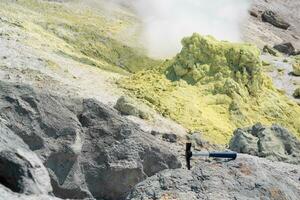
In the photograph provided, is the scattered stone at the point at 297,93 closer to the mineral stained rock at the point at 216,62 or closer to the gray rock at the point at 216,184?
the mineral stained rock at the point at 216,62

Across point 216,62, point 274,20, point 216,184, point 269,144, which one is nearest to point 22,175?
point 216,184

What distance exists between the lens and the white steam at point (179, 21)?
39.2m

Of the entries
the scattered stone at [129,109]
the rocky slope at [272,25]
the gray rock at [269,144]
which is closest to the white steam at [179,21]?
the rocky slope at [272,25]

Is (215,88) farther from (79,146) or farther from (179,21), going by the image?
(179,21)

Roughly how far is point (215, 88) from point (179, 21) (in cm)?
1890

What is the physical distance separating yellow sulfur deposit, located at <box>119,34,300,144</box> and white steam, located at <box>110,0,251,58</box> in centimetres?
825

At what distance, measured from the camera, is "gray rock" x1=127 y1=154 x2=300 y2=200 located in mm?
8625

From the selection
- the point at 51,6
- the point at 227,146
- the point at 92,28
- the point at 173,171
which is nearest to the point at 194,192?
the point at 173,171

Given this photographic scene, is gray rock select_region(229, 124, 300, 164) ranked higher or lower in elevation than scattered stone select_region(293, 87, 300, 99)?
lower

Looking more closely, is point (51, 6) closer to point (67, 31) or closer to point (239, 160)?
point (67, 31)

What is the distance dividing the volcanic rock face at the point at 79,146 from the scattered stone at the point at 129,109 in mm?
8283

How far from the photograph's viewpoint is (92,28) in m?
36.8

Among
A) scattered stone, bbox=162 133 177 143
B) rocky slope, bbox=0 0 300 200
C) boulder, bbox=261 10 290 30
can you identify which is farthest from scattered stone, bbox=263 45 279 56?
scattered stone, bbox=162 133 177 143

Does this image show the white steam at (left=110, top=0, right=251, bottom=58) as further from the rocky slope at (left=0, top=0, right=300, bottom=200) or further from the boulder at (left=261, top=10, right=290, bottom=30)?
the boulder at (left=261, top=10, right=290, bottom=30)
